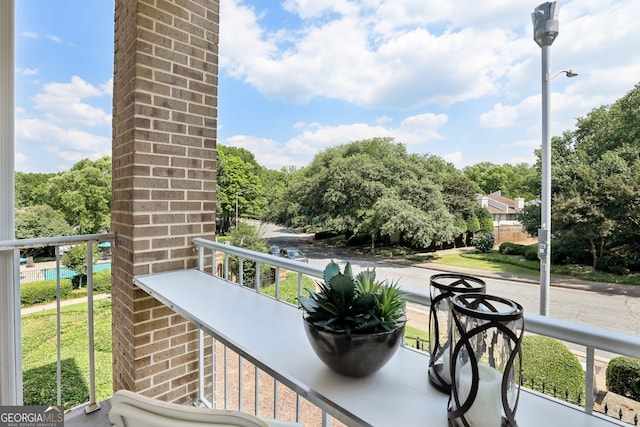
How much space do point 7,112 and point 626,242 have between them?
12.1 m

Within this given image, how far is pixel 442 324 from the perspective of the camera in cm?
65

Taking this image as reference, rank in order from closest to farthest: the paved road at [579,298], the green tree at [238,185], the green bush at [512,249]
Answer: the paved road at [579,298] → the green bush at [512,249] → the green tree at [238,185]

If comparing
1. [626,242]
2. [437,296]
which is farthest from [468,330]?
[626,242]

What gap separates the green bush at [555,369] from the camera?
8.70 feet

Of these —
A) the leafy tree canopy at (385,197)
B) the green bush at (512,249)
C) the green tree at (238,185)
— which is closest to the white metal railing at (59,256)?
the leafy tree canopy at (385,197)

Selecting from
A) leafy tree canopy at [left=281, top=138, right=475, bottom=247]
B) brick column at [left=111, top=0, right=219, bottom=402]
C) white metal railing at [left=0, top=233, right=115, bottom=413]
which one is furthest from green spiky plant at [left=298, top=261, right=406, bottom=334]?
leafy tree canopy at [left=281, top=138, right=475, bottom=247]

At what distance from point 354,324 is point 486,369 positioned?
24 centimetres

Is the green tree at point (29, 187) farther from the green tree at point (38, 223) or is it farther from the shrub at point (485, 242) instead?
the shrub at point (485, 242)

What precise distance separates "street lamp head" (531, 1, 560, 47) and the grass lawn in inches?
224

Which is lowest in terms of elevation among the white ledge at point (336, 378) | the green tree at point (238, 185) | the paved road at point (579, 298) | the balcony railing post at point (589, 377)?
the paved road at point (579, 298)

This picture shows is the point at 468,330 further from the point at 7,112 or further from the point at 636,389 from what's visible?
the point at 636,389

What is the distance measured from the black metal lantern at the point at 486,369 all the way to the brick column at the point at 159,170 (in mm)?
1474

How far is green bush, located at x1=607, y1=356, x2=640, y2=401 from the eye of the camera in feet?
8.24

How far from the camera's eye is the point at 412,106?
12812 millimetres
